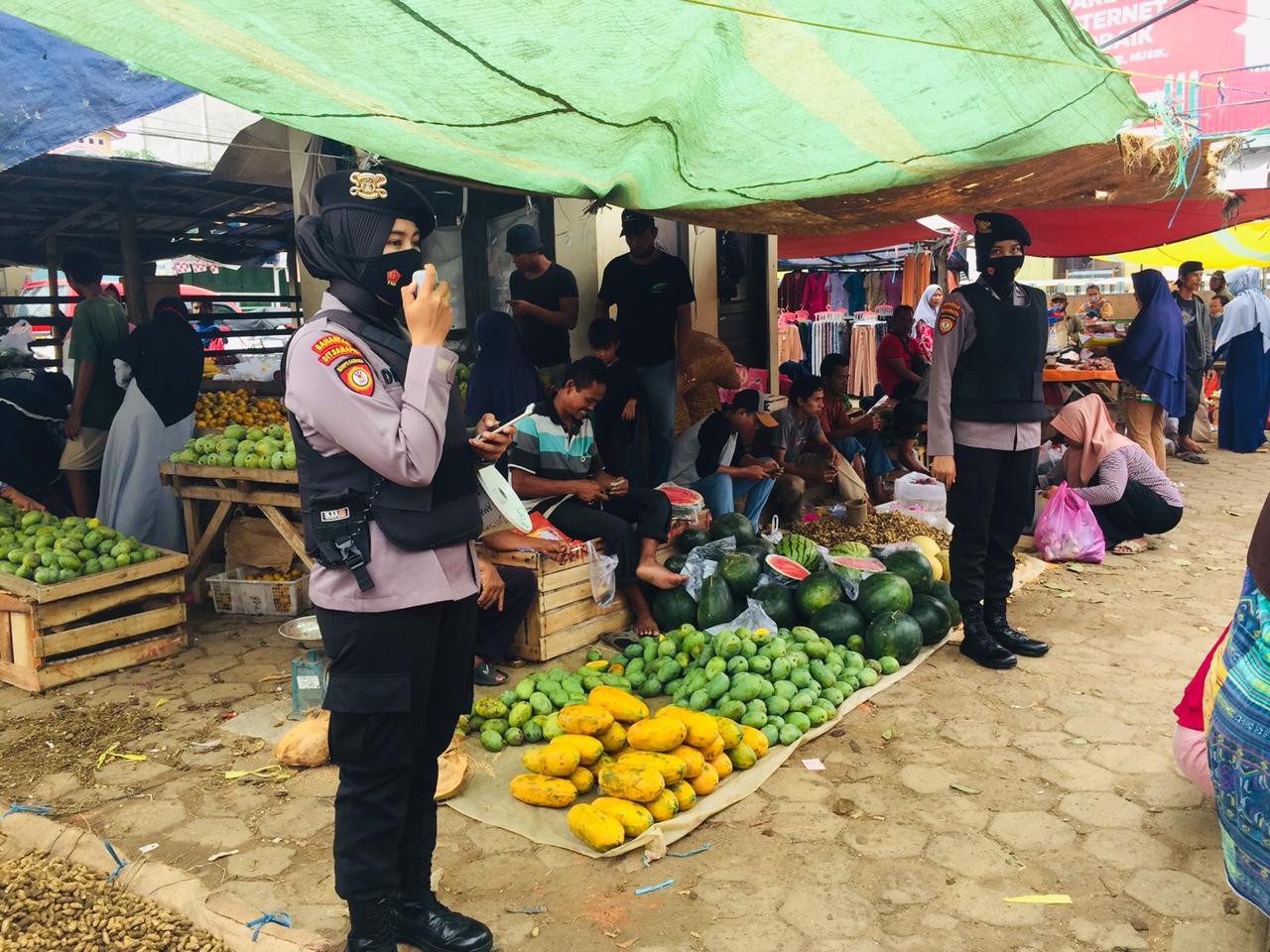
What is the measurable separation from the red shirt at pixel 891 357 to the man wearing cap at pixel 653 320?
3640 mm

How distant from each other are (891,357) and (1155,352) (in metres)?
2.52

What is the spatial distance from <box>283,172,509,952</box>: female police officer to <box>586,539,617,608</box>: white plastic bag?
2727mm

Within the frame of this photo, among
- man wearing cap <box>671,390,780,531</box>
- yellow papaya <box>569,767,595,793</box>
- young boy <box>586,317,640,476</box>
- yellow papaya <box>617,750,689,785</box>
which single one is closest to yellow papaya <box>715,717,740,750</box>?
yellow papaya <box>617,750,689,785</box>

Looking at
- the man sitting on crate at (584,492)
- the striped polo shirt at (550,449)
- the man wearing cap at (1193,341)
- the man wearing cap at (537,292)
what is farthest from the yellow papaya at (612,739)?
the man wearing cap at (1193,341)

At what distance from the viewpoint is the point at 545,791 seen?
11.2 feet

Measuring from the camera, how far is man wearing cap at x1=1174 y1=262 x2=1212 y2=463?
36.0 feet

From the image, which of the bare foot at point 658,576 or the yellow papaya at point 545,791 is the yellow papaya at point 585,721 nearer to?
the yellow papaya at point 545,791

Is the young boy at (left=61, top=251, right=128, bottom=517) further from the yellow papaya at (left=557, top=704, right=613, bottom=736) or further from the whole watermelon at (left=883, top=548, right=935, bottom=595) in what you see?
the whole watermelon at (left=883, top=548, right=935, bottom=595)

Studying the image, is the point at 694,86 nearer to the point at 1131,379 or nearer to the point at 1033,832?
the point at 1033,832

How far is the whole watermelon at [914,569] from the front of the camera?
5.28m

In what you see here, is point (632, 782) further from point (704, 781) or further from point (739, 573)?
point (739, 573)

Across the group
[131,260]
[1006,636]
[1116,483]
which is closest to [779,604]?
[1006,636]

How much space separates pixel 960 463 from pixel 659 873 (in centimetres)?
277

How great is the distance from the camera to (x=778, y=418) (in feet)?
24.5
